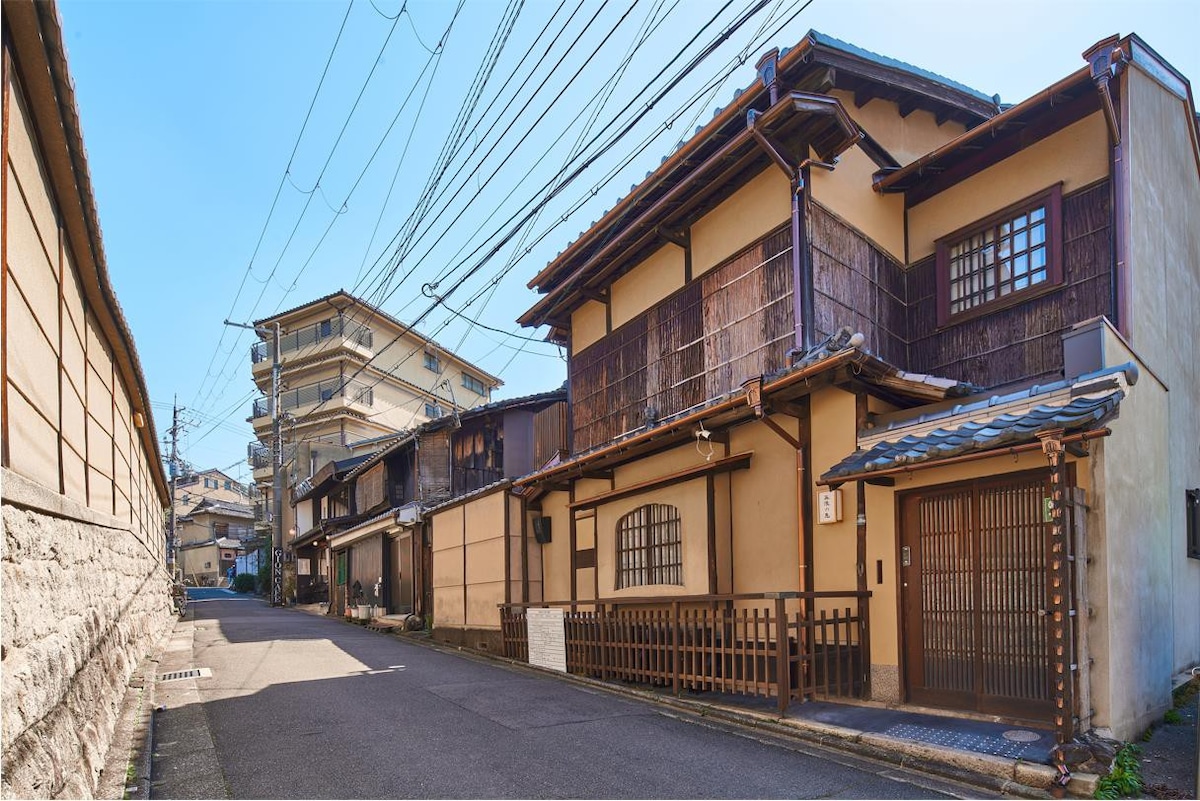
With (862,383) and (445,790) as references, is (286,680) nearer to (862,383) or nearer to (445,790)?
(445,790)

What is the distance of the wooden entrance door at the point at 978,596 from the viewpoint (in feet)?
22.4

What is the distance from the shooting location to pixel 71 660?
5109 mm

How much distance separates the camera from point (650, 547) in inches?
487

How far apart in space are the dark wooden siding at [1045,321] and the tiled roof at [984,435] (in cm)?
287

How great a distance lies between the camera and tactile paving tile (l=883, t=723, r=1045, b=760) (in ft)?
19.8

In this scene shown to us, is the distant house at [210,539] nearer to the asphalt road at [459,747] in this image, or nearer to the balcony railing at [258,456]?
the balcony railing at [258,456]

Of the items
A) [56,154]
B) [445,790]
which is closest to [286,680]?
[445,790]

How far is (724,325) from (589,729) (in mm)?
6277

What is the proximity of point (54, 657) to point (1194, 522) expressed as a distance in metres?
12.7

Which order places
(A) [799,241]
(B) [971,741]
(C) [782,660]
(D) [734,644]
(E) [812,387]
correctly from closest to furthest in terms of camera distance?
(B) [971,741]
(C) [782,660]
(E) [812,387]
(D) [734,644]
(A) [799,241]

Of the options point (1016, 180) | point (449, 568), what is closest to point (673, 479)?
point (1016, 180)

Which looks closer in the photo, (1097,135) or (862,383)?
(862,383)

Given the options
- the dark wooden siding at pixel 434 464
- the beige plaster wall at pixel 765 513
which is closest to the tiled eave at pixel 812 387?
the beige plaster wall at pixel 765 513

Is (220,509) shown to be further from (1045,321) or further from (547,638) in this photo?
(1045,321)
